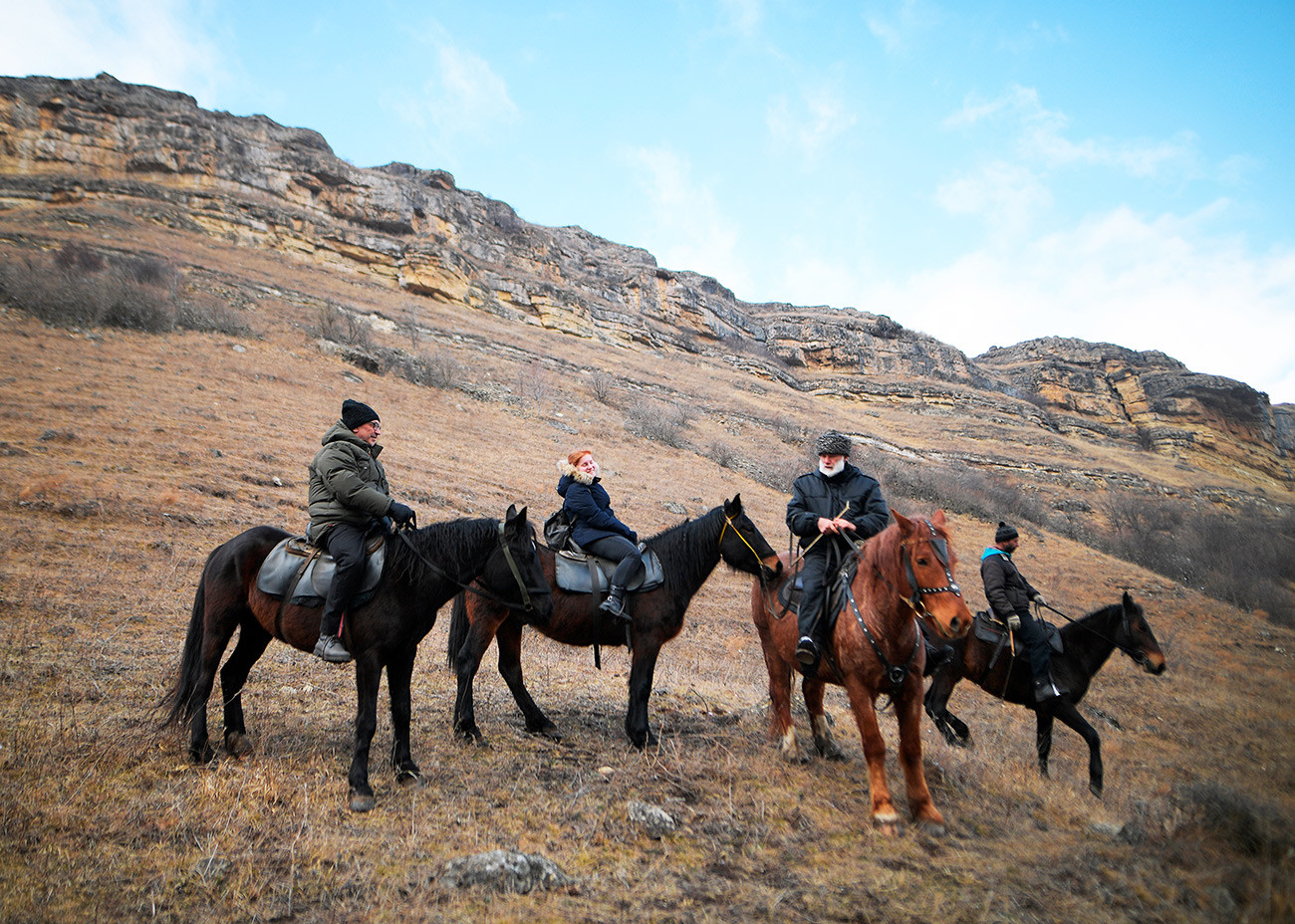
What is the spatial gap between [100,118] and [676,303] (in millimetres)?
52555

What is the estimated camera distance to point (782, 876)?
340 cm

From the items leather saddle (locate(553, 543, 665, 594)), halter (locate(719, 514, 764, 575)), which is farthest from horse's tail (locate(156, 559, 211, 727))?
halter (locate(719, 514, 764, 575))

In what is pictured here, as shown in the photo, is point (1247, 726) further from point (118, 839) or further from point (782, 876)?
point (118, 839)

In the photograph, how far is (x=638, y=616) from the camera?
5.88 meters

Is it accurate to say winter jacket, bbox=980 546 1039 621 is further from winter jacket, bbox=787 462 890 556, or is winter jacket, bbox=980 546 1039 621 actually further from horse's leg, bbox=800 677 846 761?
horse's leg, bbox=800 677 846 761

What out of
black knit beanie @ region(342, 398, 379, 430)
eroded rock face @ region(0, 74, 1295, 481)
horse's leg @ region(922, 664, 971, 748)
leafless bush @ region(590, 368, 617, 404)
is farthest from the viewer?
eroded rock face @ region(0, 74, 1295, 481)

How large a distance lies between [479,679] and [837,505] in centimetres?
478

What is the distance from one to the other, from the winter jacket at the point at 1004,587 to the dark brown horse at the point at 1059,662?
1.64ft

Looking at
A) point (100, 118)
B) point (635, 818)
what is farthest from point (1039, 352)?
point (100, 118)

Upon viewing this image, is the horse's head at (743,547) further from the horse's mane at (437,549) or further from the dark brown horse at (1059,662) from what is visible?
the dark brown horse at (1059,662)

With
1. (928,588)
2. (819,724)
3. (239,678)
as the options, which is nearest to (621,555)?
(819,724)

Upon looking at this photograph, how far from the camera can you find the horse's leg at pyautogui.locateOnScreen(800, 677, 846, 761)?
219 inches

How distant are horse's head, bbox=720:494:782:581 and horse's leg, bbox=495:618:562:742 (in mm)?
2138

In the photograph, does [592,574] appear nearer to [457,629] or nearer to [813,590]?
[457,629]
